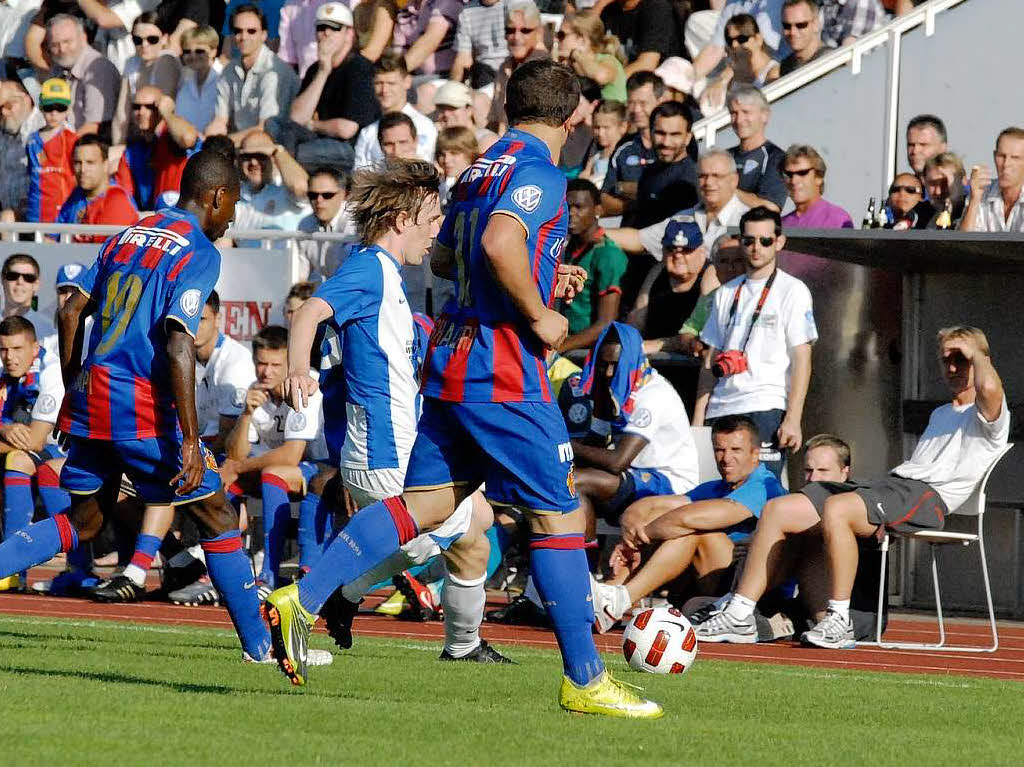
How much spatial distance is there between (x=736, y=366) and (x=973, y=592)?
2203 mm

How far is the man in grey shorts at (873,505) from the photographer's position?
32.6 ft

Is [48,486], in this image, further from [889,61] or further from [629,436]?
[889,61]

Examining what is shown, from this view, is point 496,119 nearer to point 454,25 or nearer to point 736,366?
point 454,25

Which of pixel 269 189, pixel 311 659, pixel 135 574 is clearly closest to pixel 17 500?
pixel 135 574

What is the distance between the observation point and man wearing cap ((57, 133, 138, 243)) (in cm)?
1527

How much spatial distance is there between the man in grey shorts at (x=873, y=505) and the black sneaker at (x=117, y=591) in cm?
395

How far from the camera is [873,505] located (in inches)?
A: 395

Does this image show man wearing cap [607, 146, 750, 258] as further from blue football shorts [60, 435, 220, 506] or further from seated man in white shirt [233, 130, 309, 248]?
blue football shorts [60, 435, 220, 506]

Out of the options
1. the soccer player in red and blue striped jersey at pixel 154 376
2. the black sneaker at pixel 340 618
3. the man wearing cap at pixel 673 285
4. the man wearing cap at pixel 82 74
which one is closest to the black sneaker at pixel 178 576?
the man wearing cap at pixel 673 285

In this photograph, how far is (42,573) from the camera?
45.2ft

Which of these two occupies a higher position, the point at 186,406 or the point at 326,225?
the point at 326,225

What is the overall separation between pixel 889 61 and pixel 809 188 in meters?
2.38

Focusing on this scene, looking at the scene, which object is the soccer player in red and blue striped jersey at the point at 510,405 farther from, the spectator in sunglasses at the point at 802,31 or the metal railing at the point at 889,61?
the spectator in sunglasses at the point at 802,31

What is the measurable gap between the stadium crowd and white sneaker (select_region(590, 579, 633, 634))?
0.02m
